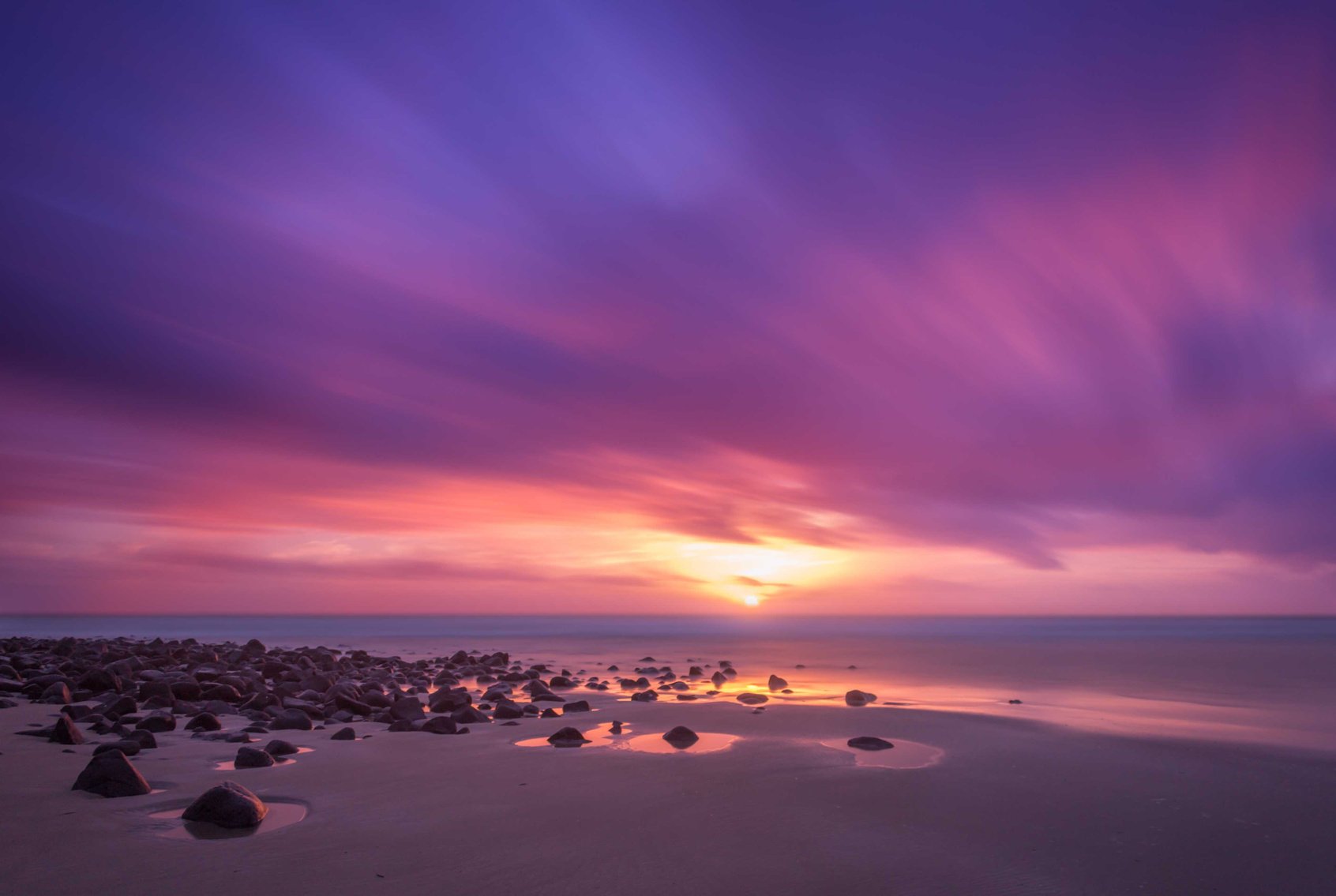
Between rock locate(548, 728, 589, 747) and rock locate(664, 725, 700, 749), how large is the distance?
3.38 ft

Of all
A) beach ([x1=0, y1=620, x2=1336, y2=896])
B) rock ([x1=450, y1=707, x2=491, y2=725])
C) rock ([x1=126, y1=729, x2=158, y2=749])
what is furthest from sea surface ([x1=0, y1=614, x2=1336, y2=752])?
rock ([x1=126, y1=729, x2=158, y2=749])

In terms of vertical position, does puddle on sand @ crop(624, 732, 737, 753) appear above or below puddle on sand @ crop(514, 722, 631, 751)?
above

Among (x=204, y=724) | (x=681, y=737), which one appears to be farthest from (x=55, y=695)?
(x=681, y=737)

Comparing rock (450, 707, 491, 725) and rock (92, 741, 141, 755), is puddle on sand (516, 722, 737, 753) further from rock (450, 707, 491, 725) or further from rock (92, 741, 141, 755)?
rock (92, 741, 141, 755)

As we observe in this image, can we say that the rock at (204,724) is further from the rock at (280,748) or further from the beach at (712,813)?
the rock at (280,748)

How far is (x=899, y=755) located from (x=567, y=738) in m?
3.87

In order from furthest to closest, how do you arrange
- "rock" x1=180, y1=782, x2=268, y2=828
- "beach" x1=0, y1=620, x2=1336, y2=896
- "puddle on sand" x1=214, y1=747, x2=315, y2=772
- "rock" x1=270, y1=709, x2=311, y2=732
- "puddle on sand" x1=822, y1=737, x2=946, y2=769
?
"rock" x1=270, y1=709, x2=311, y2=732 → "puddle on sand" x1=822, y1=737, x2=946, y2=769 → "puddle on sand" x1=214, y1=747, x2=315, y2=772 → "rock" x1=180, y1=782, x2=268, y2=828 → "beach" x1=0, y1=620, x2=1336, y2=896

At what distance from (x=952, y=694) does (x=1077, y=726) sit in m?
4.77

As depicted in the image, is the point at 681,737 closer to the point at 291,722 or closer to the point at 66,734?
the point at 291,722

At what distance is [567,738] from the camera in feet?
30.2

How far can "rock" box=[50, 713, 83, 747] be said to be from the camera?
803 cm

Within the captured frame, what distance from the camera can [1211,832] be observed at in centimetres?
557

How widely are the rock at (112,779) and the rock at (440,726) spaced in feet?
12.6

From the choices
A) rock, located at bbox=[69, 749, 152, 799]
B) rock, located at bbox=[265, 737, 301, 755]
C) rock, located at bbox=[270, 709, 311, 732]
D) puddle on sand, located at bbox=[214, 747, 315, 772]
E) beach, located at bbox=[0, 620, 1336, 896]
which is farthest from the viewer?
rock, located at bbox=[270, 709, 311, 732]
